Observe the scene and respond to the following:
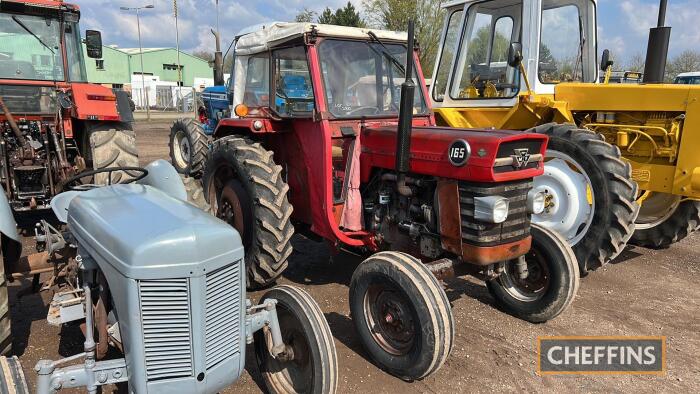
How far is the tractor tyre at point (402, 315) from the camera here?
2.68 meters

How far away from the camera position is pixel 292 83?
4.18m

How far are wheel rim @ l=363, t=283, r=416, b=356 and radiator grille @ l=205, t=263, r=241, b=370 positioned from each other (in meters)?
1.08

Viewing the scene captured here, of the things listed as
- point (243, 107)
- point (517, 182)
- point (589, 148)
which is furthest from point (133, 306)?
point (589, 148)

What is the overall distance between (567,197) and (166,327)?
3650 millimetres

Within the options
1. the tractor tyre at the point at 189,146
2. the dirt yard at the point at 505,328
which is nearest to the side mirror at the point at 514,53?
the dirt yard at the point at 505,328

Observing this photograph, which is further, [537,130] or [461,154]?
[537,130]

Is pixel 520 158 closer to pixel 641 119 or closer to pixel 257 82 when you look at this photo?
pixel 641 119

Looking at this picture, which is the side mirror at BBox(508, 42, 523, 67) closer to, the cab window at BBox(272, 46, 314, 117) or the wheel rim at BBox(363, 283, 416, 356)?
the cab window at BBox(272, 46, 314, 117)

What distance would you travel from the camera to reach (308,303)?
236 centimetres

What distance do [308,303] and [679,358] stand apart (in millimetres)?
2674

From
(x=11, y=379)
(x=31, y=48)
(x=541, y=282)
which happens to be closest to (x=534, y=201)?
(x=541, y=282)

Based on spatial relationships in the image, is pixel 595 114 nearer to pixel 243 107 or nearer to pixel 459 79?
pixel 459 79

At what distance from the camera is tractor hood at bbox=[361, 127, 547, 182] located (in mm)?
2979

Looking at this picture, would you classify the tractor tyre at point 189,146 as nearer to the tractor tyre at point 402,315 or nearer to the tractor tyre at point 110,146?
the tractor tyre at point 110,146
